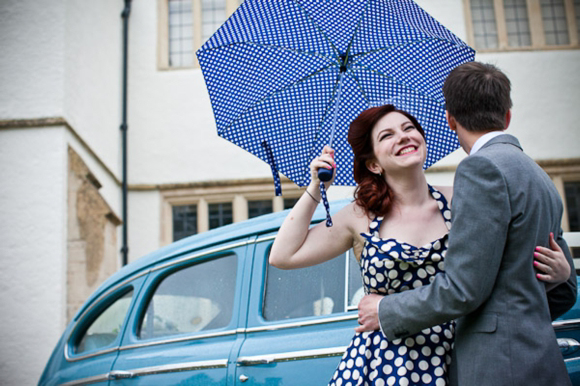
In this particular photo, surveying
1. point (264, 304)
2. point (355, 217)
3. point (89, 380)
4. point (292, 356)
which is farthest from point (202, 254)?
point (355, 217)

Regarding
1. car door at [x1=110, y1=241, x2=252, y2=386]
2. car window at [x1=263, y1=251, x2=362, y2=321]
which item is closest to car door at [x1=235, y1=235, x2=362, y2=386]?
car window at [x1=263, y1=251, x2=362, y2=321]

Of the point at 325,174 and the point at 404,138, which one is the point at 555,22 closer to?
the point at 404,138

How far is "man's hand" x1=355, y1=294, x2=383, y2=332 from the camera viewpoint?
1966mm

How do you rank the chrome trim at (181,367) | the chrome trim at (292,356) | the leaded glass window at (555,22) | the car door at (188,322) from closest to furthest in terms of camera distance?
the chrome trim at (292,356), the chrome trim at (181,367), the car door at (188,322), the leaded glass window at (555,22)

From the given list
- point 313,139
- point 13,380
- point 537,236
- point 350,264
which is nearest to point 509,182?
point 537,236

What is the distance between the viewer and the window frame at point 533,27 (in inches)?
473

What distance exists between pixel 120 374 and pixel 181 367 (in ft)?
1.84

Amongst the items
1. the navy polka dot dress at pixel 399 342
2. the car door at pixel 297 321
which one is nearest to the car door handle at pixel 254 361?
the car door at pixel 297 321

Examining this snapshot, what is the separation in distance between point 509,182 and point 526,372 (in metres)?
0.53

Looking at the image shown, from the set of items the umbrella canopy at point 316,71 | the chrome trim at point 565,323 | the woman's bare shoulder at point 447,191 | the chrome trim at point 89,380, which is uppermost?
the umbrella canopy at point 316,71

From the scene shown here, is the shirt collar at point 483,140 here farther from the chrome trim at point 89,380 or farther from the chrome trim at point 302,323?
the chrome trim at point 89,380

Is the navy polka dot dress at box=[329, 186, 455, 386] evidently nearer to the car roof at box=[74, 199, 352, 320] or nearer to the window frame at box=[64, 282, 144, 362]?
the car roof at box=[74, 199, 352, 320]

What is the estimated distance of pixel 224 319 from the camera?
Result: 3.57 meters

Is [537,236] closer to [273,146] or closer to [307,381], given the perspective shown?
[273,146]
